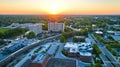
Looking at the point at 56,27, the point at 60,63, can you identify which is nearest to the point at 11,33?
the point at 56,27

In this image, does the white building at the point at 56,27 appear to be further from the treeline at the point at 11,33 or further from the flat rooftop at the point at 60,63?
the flat rooftop at the point at 60,63

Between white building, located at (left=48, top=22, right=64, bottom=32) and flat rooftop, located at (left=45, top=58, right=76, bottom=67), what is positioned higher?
white building, located at (left=48, top=22, right=64, bottom=32)

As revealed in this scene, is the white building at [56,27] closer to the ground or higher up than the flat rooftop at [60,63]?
higher up

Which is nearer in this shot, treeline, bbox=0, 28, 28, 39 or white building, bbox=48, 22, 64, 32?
treeline, bbox=0, 28, 28, 39

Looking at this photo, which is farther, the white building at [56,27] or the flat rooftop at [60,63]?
Result: the white building at [56,27]

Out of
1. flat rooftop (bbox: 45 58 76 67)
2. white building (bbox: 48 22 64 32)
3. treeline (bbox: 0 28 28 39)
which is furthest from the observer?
white building (bbox: 48 22 64 32)

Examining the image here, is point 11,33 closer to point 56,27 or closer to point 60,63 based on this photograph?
point 56,27

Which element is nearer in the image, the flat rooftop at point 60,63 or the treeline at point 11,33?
the flat rooftop at point 60,63

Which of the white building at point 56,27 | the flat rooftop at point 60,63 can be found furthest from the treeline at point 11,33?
the flat rooftop at point 60,63

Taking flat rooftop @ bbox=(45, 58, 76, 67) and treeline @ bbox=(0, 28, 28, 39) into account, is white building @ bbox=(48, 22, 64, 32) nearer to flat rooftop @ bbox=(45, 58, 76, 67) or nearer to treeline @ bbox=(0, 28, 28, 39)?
treeline @ bbox=(0, 28, 28, 39)

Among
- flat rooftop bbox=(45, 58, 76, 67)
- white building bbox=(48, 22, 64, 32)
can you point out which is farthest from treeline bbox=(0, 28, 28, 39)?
flat rooftop bbox=(45, 58, 76, 67)

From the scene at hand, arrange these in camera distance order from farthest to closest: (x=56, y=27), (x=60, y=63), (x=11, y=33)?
1. (x=56, y=27)
2. (x=11, y=33)
3. (x=60, y=63)

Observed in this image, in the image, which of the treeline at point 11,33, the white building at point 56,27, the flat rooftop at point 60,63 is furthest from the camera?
the white building at point 56,27

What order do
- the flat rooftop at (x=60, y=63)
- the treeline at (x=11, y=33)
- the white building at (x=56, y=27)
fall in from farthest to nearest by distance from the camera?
the white building at (x=56, y=27), the treeline at (x=11, y=33), the flat rooftop at (x=60, y=63)
